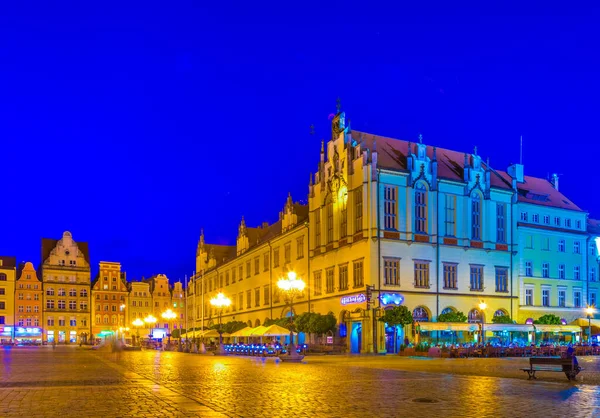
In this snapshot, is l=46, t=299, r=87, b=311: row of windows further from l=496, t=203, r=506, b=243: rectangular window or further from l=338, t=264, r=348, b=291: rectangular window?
l=496, t=203, r=506, b=243: rectangular window

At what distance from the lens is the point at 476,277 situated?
209 feet

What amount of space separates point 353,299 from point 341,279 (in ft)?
12.3

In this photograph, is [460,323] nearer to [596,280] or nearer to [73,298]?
[596,280]

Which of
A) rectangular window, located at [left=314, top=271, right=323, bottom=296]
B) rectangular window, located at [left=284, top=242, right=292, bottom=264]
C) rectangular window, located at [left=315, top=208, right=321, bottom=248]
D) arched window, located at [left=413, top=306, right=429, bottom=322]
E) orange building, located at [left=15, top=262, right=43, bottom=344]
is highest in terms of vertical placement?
rectangular window, located at [left=315, top=208, right=321, bottom=248]

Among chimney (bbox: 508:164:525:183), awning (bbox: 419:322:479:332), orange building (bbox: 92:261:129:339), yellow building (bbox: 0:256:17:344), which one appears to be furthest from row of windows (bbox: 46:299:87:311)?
awning (bbox: 419:322:479:332)

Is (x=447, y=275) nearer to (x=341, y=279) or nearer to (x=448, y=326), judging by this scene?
(x=448, y=326)

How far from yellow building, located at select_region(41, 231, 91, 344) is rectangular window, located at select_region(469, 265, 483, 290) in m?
100

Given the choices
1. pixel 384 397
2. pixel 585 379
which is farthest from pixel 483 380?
pixel 384 397

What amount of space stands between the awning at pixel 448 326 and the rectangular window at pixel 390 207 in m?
8.84

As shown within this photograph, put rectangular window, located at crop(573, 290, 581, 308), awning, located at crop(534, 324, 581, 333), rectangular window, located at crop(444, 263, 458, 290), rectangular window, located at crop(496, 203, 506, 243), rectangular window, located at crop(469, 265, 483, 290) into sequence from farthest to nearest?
rectangular window, located at crop(573, 290, 581, 308)
rectangular window, located at crop(496, 203, 506, 243)
rectangular window, located at crop(469, 265, 483, 290)
rectangular window, located at crop(444, 263, 458, 290)
awning, located at crop(534, 324, 581, 333)

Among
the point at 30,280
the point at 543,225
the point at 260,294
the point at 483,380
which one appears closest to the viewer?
the point at 483,380

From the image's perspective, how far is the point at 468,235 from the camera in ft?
208

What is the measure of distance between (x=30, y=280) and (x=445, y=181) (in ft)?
341

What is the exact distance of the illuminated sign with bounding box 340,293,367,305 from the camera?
2279 inches
